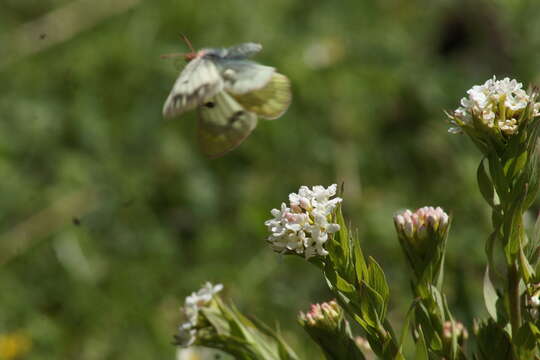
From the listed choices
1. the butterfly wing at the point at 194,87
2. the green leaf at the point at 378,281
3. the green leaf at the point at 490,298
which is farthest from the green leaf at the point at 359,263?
the butterfly wing at the point at 194,87

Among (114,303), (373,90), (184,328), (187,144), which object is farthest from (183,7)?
(184,328)

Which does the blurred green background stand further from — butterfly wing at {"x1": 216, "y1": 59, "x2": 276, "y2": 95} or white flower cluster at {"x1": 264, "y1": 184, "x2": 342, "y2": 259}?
white flower cluster at {"x1": 264, "y1": 184, "x2": 342, "y2": 259}

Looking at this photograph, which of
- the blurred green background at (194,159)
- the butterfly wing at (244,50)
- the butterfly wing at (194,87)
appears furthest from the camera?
the blurred green background at (194,159)

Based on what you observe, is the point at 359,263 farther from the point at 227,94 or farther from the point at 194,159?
the point at 194,159

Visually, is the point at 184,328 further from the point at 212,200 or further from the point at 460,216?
the point at 212,200

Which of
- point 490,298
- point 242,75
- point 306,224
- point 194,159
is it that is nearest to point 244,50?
point 242,75

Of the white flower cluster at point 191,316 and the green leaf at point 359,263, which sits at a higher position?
the white flower cluster at point 191,316

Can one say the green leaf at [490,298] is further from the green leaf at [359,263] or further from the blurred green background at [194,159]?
the blurred green background at [194,159]
